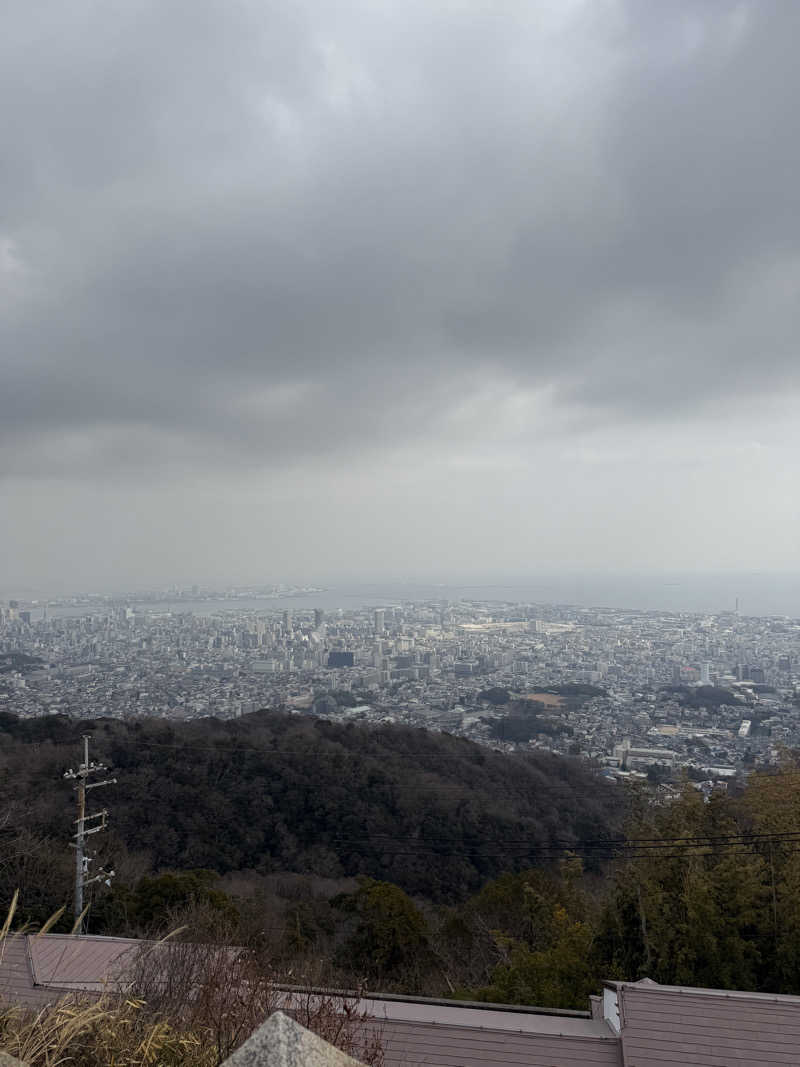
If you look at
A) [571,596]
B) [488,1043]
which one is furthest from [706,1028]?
[571,596]

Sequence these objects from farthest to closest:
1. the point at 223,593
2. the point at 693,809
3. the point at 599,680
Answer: the point at 223,593
the point at 599,680
the point at 693,809

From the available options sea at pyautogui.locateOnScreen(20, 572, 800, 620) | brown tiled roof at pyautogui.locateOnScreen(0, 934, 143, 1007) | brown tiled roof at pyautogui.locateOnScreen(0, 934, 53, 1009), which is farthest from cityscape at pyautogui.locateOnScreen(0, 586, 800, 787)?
brown tiled roof at pyautogui.locateOnScreen(0, 934, 53, 1009)

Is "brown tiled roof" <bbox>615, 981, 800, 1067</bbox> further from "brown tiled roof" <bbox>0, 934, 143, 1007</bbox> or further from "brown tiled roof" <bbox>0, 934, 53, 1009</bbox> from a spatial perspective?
"brown tiled roof" <bbox>0, 934, 53, 1009</bbox>

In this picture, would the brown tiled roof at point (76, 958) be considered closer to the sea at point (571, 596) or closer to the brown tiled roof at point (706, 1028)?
the brown tiled roof at point (706, 1028)

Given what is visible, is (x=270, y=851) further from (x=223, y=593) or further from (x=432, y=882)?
(x=223, y=593)

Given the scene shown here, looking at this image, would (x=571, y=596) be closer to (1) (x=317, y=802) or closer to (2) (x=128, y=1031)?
(1) (x=317, y=802)

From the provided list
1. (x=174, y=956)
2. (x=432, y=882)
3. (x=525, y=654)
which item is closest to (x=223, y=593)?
(x=525, y=654)
